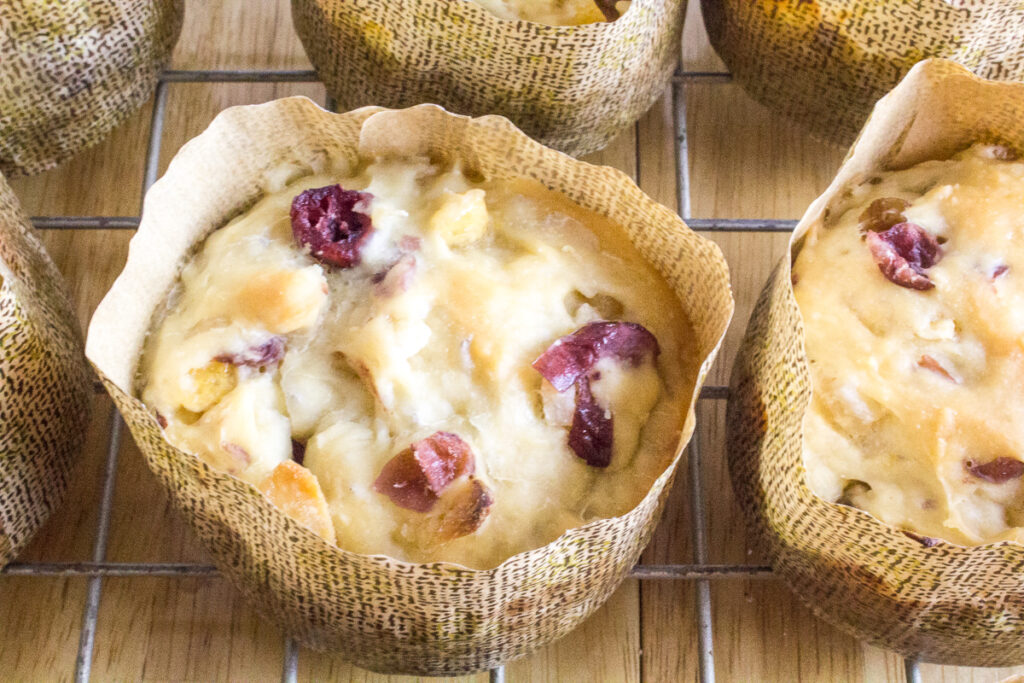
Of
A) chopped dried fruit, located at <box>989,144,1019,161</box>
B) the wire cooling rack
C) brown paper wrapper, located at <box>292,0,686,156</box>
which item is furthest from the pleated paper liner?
brown paper wrapper, located at <box>292,0,686,156</box>

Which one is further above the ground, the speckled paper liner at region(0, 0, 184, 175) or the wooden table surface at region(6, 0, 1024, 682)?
the speckled paper liner at region(0, 0, 184, 175)

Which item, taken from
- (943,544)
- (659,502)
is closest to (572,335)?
(659,502)

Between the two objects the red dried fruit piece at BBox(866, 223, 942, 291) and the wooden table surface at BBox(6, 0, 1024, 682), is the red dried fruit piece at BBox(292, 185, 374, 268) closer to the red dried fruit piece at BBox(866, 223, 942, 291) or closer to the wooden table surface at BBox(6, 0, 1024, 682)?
the wooden table surface at BBox(6, 0, 1024, 682)

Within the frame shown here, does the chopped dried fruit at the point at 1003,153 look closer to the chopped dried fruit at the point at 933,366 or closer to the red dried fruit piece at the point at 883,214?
the red dried fruit piece at the point at 883,214

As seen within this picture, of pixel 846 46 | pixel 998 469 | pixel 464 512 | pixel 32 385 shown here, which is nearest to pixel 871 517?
pixel 998 469

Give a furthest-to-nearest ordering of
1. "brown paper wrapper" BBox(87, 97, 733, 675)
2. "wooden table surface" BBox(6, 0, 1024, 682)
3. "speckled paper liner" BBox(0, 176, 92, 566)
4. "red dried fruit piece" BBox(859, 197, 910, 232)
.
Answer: "wooden table surface" BBox(6, 0, 1024, 682) < "red dried fruit piece" BBox(859, 197, 910, 232) < "speckled paper liner" BBox(0, 176, 92, 566) < "brown paper wrapper" BBox(87, 97, 733, 675)

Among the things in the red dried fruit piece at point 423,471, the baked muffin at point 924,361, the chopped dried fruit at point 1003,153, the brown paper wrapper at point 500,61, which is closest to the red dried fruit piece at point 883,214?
the baked muffin at point 924,361

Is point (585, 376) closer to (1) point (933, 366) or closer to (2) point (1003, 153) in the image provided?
(1) point (933, 366)
